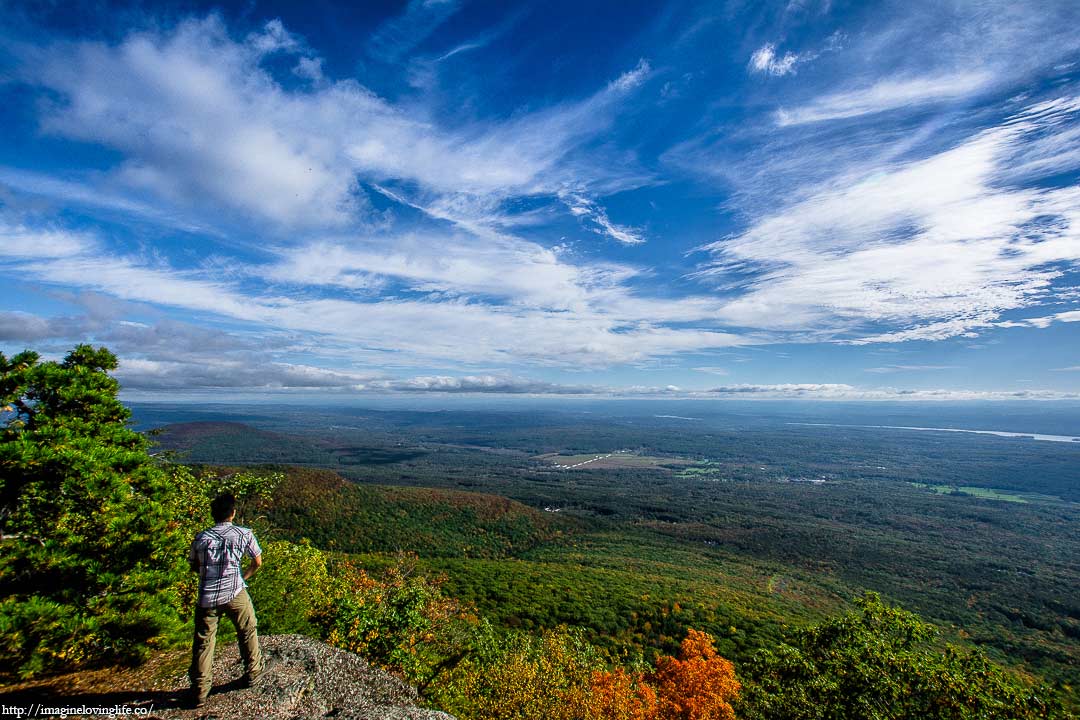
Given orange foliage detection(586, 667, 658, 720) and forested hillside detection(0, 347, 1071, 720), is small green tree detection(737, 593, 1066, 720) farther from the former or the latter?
orange foliage detection(586, 667, 658, 720)

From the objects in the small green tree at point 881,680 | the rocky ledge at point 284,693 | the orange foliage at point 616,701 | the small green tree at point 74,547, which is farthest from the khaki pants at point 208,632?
the small green tree at point 881,680

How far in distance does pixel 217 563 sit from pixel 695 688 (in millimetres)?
27413

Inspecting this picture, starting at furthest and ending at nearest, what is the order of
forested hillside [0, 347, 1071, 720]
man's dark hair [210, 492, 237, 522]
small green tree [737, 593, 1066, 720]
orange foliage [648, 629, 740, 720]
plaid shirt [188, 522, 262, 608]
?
orange foliage [648, 629, 740, 720]
small green tree [737, 593, 1066, 720]
forested hillside [0, 347, 1071, 720]
man's dark hair [210, 492, 237, 522]
plaid shirt [188, 522, 262, 608]

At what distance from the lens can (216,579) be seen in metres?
6.91

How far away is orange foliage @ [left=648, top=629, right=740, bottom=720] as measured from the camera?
22.0 metres

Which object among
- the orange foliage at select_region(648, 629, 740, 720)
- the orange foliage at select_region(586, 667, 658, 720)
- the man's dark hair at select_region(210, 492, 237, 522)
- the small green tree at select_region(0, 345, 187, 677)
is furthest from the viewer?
the orange foliage at select_region(648, 629, 740, 720)

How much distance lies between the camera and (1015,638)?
235 ft

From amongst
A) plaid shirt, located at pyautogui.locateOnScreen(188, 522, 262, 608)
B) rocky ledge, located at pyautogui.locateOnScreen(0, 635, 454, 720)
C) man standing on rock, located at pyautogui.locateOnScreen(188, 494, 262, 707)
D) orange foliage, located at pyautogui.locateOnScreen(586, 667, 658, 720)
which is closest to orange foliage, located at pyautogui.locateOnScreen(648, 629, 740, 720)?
orange foliage, located at pyautogui.locateOnScreen(586, 667, 658, 720)

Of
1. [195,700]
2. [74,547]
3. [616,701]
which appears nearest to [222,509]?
[195,700]

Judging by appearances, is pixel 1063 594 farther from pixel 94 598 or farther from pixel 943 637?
pixel 94 598

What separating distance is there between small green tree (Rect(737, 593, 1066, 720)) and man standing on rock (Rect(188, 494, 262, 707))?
1798cm

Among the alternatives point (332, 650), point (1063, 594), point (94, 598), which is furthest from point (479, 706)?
point (1063, 594)

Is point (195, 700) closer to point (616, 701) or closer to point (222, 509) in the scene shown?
point (222, 509)

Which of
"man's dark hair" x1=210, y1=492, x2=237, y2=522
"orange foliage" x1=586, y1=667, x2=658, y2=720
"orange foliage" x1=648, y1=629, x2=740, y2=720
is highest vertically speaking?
"man's dark hair" x1=210, y1=492, x2=237, y2=522
